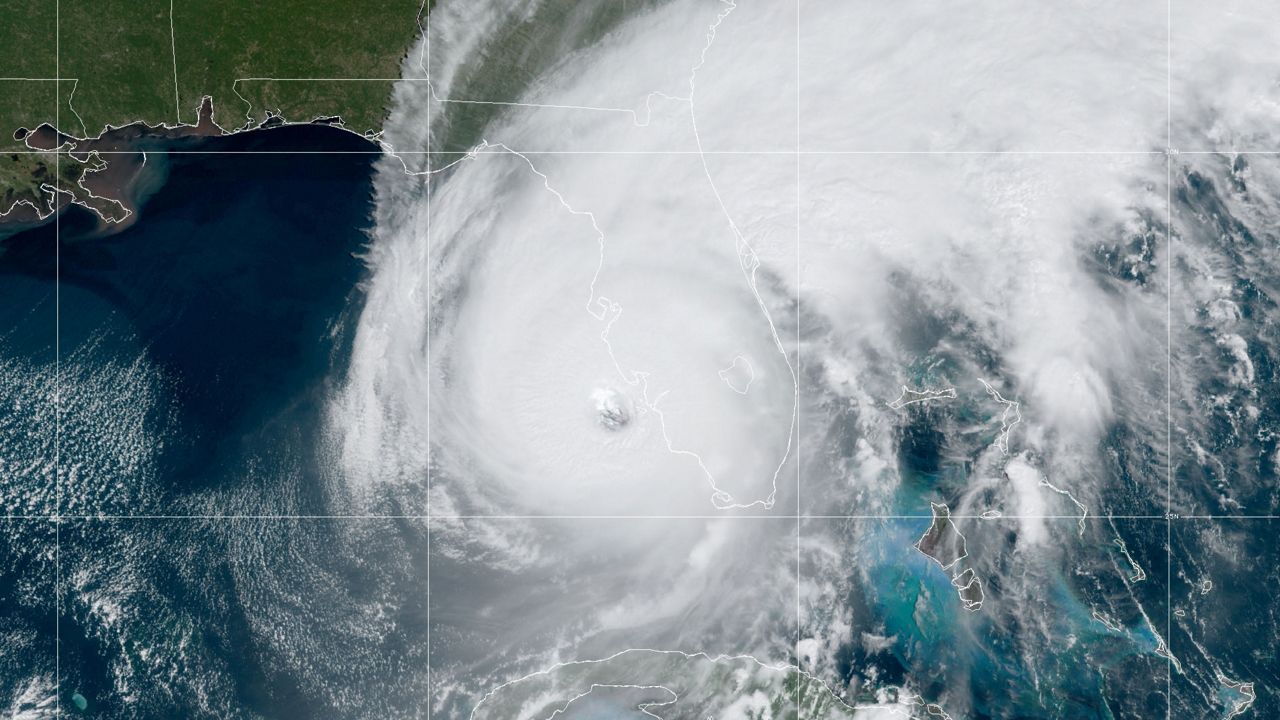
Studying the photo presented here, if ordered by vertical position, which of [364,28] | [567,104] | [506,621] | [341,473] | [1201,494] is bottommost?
[1201,494]

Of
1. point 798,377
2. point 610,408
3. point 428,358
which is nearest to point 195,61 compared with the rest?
point 428,358

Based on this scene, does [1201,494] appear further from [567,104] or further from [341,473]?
[341,473]

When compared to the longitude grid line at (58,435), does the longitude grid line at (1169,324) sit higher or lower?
lower

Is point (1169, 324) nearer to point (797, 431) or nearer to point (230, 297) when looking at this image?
point (797, 431)

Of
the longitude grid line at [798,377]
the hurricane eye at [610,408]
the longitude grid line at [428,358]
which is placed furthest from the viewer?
the longitude grid line at [428,358]

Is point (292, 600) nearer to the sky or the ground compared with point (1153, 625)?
nearer to the sky

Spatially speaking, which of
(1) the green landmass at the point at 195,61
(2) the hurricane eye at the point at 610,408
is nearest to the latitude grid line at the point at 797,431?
(1) the green landmass at the point at 195,61

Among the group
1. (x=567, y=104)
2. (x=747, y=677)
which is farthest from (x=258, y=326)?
(x=747, y=677)

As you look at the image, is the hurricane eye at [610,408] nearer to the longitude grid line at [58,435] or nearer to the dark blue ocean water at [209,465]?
the dark blue ocean water at [209,465]
